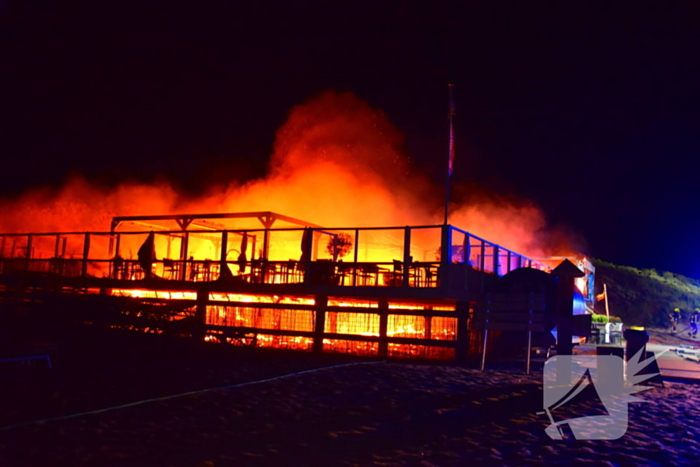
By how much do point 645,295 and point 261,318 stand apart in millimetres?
27308

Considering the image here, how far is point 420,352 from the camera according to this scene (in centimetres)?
1360

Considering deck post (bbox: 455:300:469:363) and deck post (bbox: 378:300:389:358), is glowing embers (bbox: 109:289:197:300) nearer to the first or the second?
deck post (bbox: 378:300:389:358)

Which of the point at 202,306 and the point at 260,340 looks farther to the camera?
the point at 202,306

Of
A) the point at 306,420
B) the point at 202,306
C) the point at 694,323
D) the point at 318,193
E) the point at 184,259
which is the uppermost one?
the point at 318,193

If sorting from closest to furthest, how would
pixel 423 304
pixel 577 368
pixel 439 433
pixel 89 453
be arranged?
pixel 89 453, pixel 439 433, pixel 577 368, pixel 423 304

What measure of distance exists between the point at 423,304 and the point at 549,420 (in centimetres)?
763

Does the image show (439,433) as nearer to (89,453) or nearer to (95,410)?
(89,453)

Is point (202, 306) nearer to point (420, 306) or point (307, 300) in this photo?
point (307, 300)

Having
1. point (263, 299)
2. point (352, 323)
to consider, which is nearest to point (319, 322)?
point (352, 323)

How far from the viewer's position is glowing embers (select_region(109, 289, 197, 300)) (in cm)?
1772

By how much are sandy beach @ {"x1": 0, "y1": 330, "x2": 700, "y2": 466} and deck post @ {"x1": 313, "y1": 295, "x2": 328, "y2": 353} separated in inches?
119

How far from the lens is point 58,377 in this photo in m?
9.12

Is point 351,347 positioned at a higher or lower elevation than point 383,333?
lower

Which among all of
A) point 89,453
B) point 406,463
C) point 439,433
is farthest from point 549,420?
point 89,453
